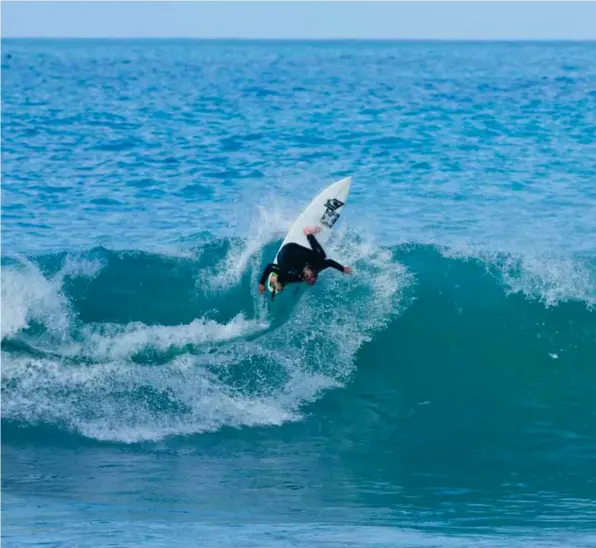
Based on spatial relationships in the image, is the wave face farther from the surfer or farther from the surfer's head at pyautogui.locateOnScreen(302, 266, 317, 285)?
the surfer's head at pyautogui.locateOnScreen(302, 266, 317, 285)

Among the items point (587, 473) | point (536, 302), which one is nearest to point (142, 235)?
point (536, 302)

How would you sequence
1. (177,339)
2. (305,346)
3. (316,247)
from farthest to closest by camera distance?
(177,339), (305,346), (316,247)

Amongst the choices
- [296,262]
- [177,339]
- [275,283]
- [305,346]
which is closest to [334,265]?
[296,262]

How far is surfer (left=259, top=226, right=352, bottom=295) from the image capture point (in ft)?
38.8

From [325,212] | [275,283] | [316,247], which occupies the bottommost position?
[275,283]

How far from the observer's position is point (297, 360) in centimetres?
1248

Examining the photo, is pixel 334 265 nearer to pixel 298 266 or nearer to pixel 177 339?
pixel 298 266

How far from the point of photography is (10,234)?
1773 cm

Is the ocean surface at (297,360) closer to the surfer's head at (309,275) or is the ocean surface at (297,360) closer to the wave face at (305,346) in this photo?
the wave face at (305,346)

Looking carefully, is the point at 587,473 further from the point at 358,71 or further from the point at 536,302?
the point at 358,71

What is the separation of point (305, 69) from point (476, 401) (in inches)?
1737

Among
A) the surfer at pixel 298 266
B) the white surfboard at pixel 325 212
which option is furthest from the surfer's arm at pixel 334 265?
the white surfboard at pixel 325 212

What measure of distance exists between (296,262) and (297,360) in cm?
129

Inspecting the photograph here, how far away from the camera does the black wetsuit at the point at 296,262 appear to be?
11.9 metres
